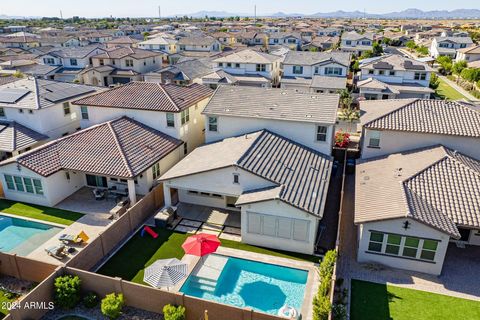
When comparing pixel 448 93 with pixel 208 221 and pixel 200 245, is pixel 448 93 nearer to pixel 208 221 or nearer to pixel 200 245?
pixel 208 221

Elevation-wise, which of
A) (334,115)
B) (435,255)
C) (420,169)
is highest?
(334,115)

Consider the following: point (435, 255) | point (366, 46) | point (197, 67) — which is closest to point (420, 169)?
point (435, 255)

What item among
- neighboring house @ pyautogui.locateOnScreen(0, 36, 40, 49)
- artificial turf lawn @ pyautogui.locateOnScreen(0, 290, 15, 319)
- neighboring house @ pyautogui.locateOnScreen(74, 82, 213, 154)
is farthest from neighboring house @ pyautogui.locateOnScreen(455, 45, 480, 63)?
neighboring house @ pyautogui.locateOnScreen(0, 36, 40, 49)

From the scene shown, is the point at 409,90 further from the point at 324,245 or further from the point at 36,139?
the point at 36,139

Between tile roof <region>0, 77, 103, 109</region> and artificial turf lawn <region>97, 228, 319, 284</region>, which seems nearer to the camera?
artificial turf lawn <region>97, 228, 319, 284</region>

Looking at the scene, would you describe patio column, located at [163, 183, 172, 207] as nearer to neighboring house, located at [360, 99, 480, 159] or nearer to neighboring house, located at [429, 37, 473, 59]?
neighboring house, located at [360, 99, 480, 159]

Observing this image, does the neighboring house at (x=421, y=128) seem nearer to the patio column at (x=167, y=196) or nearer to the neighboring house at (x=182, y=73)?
the patio column at (x=167, y=196)

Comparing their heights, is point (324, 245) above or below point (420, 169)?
below
